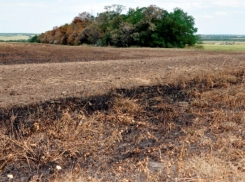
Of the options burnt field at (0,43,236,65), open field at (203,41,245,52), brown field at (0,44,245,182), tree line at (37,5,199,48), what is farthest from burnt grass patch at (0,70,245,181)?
tree line at (37,5,199,48)

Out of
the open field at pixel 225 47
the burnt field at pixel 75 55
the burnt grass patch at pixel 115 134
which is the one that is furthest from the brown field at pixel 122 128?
the open field at pixel 225 47

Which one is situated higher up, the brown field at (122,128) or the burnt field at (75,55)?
the burnt field at (75,55)

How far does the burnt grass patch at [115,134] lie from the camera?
418 cm

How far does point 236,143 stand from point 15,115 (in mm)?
3620

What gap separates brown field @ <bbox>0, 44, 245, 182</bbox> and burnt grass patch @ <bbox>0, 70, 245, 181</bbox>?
0.01m

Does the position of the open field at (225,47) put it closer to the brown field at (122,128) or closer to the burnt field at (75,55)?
the burnt field at (75,55)

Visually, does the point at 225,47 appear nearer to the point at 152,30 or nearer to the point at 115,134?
the point at 152,30

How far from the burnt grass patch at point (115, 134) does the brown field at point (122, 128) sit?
0.01m

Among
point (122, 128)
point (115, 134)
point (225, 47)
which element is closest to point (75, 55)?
point (225, 47)

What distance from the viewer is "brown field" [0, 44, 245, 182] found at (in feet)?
13.6

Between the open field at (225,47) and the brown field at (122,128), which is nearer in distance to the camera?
the brown field at (122,128)

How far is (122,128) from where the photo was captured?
5473mm

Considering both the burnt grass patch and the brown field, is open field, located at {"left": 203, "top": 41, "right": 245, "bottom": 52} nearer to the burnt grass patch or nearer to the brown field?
the brown field

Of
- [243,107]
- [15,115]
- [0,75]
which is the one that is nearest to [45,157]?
[15,115]
